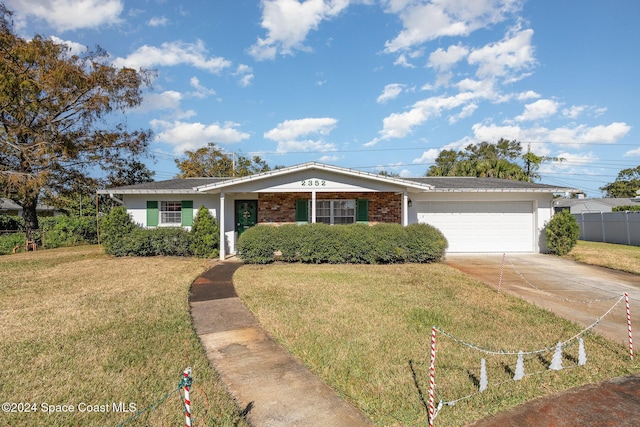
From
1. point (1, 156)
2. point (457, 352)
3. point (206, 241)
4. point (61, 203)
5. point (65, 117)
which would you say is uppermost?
point (65, 117)

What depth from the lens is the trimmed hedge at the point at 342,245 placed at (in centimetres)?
1147

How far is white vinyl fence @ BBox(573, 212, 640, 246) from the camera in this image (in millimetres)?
17772

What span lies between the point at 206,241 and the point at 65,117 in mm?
13645

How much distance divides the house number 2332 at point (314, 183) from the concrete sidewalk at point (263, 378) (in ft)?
22.5

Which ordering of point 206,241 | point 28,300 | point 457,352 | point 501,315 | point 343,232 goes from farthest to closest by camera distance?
point 206,241 → point 343,232 → point 28,300 → point 501,315 → point 457,352

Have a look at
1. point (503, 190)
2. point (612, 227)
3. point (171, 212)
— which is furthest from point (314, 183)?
point (612, 227)

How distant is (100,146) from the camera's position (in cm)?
2069

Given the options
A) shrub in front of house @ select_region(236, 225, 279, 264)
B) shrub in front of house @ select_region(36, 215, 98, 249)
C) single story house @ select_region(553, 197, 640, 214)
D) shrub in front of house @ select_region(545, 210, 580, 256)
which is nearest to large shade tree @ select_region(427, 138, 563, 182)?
single story house @ select_region(553, 197, 640, 214)

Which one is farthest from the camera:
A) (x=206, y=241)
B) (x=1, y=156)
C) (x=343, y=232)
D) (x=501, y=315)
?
(x=1, y=156)

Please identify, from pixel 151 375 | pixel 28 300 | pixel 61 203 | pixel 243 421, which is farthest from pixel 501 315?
pixel 61 203

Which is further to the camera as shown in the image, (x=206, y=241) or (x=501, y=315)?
(x=206, y=241)

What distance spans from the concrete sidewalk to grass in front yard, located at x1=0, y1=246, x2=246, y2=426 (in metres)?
0.20

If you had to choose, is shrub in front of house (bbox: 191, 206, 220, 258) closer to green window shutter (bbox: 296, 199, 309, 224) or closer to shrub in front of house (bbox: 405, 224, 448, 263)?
green window shutter (bbox: 296, 199, 309, 224)

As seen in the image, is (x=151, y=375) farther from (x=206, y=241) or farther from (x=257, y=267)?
(x=206, y=241)
